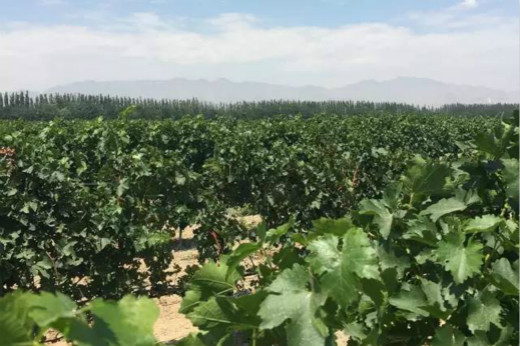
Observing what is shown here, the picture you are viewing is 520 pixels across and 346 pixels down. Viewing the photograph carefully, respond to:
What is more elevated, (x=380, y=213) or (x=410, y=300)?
(x=380, y=213)

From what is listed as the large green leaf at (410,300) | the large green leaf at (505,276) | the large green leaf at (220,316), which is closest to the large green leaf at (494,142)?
the large green leaf at (505,276)

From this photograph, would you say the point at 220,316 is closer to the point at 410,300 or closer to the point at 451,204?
the point at 410,300

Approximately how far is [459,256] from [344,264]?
431 millimetres

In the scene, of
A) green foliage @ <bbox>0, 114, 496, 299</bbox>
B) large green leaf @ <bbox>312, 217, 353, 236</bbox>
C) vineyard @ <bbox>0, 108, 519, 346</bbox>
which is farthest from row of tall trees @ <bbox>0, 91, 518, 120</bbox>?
large green leaf @ <bbox>312, 217, 353, 236</bbox>

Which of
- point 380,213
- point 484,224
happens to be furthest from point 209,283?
point 484,224

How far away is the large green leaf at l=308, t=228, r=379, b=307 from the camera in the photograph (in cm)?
110

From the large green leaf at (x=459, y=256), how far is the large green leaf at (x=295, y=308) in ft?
1.47

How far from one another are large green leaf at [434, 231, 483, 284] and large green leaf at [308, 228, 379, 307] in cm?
32

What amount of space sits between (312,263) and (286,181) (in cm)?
594

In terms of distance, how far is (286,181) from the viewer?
23.2ft

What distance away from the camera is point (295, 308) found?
1.09 m

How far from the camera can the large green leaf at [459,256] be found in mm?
1372

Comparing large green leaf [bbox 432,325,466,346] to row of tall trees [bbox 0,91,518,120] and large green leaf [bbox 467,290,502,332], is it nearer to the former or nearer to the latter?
large green leaf [bbox 467,290,502,332]

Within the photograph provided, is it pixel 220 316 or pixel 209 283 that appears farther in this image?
pixel 209 283
